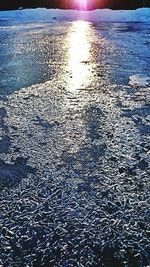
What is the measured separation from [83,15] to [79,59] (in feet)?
24.2

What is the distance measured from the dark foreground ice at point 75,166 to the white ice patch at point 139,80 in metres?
0.01

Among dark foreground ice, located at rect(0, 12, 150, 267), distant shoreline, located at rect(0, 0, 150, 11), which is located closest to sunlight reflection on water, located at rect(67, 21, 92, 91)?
dark foreground ice, located at rect(0, 12, 150, 267)

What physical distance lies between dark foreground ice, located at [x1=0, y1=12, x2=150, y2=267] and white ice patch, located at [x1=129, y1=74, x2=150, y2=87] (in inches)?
0.5

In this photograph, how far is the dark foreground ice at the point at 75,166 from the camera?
1636 millimetres

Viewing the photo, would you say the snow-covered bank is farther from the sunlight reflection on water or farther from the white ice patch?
the white ice patch

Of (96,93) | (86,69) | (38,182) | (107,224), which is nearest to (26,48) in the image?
(86,69)

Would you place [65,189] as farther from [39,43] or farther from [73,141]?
[39,43]

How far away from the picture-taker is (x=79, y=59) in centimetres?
530

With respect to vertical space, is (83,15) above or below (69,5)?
below

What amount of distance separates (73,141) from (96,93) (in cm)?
122

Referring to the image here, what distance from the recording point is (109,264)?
1.54m

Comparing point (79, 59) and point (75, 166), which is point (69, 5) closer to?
point (79, 59)

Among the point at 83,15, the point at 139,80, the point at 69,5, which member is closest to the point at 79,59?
the point at 139,80

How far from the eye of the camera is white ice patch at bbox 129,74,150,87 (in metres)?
3.95
